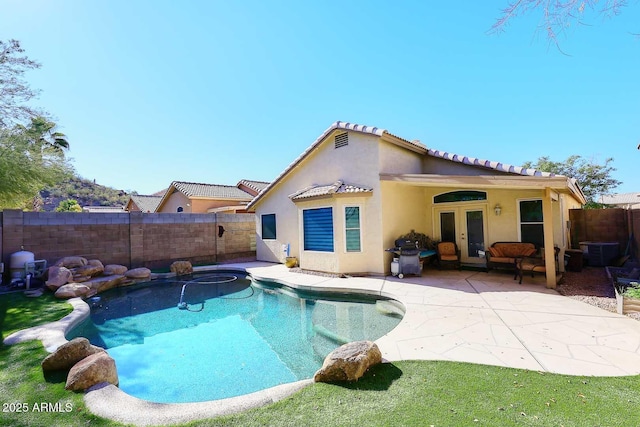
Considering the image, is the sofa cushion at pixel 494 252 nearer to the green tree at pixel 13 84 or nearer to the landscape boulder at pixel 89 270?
the landscape boulder at pixel 89 270

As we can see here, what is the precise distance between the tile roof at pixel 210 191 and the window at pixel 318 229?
15780mm

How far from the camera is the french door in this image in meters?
11.9

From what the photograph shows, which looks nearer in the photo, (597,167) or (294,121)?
(294,121)

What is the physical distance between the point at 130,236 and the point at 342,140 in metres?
11.7

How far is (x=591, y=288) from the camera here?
831 centimetres

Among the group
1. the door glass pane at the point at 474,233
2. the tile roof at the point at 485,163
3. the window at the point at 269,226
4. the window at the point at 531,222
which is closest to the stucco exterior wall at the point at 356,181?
the tile roof at the point at 485,163

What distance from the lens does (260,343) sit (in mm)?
6484

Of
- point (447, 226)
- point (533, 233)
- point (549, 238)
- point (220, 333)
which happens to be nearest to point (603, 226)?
point (533, 233)

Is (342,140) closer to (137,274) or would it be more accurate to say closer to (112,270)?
(137,274)

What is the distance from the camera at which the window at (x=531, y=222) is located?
1066 centimetres

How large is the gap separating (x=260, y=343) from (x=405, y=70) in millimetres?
13334

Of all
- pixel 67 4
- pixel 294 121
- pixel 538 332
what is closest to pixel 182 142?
pixel 294 121

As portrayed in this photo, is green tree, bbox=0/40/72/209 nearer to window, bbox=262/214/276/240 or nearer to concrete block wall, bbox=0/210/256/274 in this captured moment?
concrete block wall, bbox=0/210/256/274

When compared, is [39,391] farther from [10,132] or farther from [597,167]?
[597,167]
